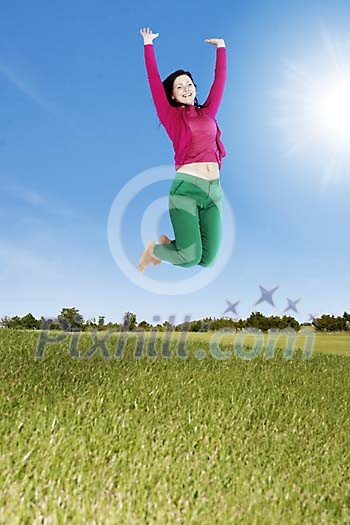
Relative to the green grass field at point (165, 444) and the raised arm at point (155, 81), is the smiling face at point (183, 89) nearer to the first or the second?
the raised arm at point (155, 81)

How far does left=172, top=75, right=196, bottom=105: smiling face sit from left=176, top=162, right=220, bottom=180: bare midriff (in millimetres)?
702

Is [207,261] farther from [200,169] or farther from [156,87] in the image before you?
[156,87]

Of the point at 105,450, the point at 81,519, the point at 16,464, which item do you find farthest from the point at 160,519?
the point at 16,464

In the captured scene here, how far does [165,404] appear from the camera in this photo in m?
5.17

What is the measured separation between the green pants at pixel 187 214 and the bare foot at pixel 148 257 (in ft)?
0.14

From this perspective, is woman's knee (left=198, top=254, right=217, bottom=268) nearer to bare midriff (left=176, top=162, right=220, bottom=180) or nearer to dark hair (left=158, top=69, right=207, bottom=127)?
bare midriff (left=176, top=162, right=220, bottom=180)

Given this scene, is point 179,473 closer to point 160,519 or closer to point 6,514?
point 160,519

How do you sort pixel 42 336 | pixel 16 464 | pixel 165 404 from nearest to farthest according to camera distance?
pixel 16 464
pixel 165 404
pixel 42 336

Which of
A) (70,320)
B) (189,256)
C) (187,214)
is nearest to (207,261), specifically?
(189,256)

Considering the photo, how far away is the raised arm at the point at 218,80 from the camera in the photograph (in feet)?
18.3

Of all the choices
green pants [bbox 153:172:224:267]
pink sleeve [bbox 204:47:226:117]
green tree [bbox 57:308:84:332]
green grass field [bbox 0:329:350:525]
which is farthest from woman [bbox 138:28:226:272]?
green tree [bbox 57:308:84:332]

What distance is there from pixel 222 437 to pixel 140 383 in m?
1.24

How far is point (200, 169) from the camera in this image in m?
5.31

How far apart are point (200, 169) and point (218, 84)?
1020mm
